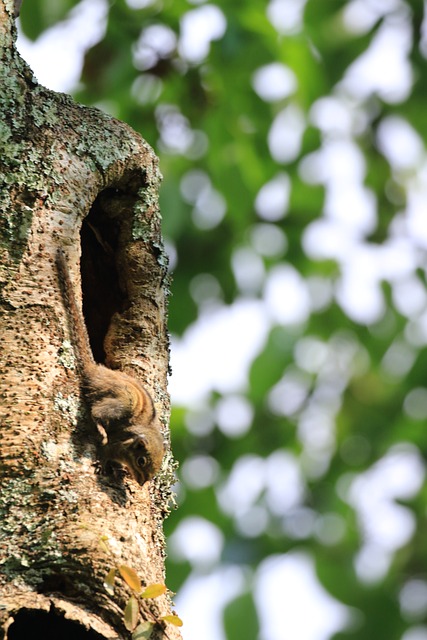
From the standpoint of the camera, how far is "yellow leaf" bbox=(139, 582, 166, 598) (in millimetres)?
1642

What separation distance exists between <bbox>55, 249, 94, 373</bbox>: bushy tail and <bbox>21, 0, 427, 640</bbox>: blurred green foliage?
114cm

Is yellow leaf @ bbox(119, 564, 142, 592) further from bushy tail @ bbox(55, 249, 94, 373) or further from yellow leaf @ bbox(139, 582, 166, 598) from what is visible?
bushy tail @ bbox(55, 249, 94, 373)

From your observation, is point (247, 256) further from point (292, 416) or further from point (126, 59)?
point (126, 59)

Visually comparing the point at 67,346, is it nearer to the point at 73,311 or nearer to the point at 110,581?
the point at 73,311

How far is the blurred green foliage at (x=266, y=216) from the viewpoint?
3506 mm

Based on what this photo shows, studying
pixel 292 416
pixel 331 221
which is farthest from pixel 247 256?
pixel 292 416

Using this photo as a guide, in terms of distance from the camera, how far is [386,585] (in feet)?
Result: 4.55

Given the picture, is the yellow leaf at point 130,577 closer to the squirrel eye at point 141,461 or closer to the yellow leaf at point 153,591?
the yellow leaf at point 153,591

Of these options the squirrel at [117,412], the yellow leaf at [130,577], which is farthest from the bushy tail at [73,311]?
the yellow leaf at [130,577]

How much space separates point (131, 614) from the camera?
63.4 inches

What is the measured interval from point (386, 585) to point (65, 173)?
1.04 metres

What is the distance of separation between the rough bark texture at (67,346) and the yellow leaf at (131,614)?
10 millimetres

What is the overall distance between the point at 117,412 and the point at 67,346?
0.16 metres

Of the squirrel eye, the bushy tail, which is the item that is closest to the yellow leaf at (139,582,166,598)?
the squirrel eye
